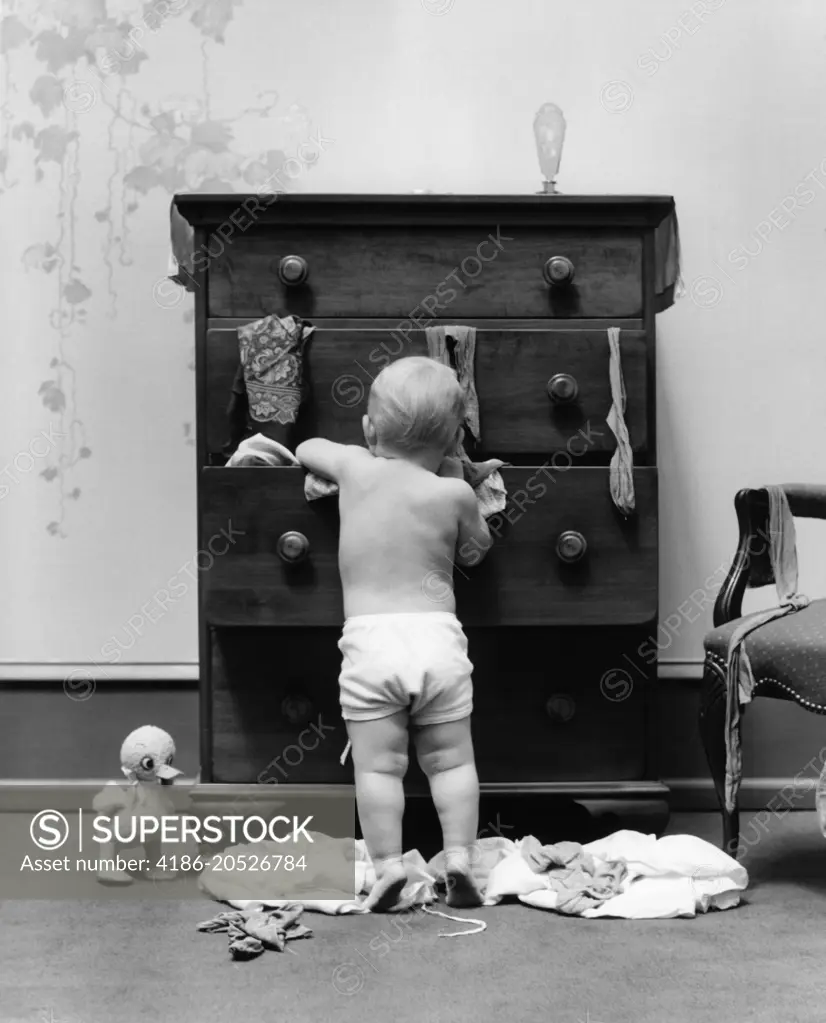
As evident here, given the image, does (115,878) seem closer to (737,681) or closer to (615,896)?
(615,896)

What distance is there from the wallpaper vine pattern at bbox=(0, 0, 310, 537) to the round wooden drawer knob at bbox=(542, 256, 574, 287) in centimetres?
91

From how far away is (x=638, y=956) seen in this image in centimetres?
174

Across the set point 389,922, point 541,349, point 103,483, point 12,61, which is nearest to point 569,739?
point 389,922

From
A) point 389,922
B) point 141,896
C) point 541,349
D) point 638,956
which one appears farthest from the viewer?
point 541,349

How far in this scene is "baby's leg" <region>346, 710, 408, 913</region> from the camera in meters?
1.96

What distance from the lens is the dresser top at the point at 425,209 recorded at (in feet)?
7.28

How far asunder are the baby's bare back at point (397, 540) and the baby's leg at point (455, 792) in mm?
219

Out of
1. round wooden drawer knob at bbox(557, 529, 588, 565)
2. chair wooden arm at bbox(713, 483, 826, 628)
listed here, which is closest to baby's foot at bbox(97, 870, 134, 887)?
round wooden drawer knob at bbox(557, 529, 588, 565)

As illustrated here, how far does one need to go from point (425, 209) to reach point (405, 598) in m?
0.74

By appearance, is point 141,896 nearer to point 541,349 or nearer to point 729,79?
point 541,349

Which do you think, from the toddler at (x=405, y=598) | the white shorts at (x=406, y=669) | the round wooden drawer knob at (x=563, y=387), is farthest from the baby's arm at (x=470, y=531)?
the round wooden drawer knob at (x=563, y=387)

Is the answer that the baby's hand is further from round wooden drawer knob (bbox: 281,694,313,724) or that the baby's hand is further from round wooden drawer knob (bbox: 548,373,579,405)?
round wooden drawer knob (bbox: 281,694,313,724)

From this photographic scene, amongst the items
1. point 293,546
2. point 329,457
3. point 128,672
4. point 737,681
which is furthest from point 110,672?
point 737,681

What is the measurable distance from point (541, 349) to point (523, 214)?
0.86 feet
